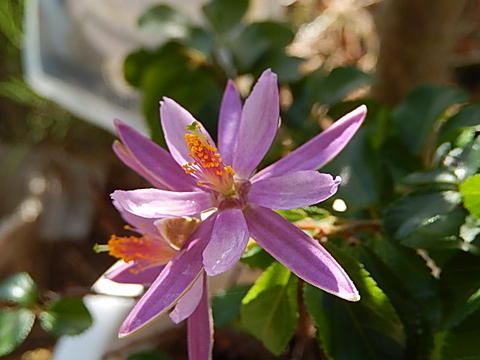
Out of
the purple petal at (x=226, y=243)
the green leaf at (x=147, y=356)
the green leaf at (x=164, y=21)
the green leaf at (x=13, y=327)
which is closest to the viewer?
the purple petal at (x=226, y=243)

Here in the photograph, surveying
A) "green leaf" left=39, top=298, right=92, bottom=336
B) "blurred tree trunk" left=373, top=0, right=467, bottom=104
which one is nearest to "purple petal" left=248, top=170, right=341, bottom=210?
"green leaf" left=39, top=298, right=92, bottom=336

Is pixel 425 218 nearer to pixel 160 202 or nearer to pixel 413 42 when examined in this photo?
pixel 160 202

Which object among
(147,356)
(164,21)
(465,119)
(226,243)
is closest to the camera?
(226,243)

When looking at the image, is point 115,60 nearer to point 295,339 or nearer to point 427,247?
point 295,339

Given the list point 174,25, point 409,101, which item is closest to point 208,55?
point 174,25

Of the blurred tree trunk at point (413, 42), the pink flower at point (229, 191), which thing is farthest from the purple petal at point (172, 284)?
the blurred tree trunk at point (413, 42)

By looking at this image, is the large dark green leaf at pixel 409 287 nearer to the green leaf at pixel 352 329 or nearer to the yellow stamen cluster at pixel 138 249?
the green leaf at pixel 352 329

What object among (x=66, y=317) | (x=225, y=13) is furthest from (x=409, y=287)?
(x=225, y=13)
